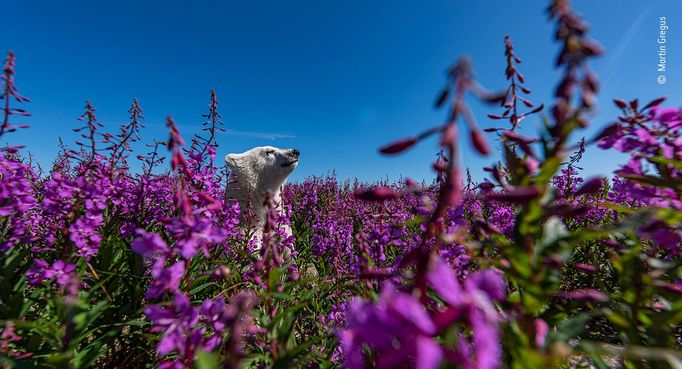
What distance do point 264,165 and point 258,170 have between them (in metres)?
0.19

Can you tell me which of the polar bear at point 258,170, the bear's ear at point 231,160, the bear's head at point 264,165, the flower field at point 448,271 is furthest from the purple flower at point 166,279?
the bear's ear at point 231,160

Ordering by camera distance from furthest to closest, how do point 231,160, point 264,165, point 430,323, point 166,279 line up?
point 264,165 < point 231,160 < point 166,279 < point 430,323

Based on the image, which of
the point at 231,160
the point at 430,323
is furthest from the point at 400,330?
the point at 231,160

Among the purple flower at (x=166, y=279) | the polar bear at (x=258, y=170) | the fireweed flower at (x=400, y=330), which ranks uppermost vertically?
the polar bear at (x=258, y=170)

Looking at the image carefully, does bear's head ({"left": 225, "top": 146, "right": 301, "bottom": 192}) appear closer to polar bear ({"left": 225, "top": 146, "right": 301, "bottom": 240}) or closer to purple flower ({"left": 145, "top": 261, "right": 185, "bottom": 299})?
polar bear ({"left": 225, "top": 146, "right": 301, "bottom": 240})

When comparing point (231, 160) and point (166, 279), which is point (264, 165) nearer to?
point (231, 160)

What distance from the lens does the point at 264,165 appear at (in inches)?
271

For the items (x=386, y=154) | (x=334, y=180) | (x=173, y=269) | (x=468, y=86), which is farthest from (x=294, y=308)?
(x=334, y=180)

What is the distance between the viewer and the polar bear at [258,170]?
6.66 m

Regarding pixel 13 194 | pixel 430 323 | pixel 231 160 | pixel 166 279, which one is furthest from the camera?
pixel 231 160

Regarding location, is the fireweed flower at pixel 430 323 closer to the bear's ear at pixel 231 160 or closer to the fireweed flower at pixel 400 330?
the fireweed flower at pixel 400 330

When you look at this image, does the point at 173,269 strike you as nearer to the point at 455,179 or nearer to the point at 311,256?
the point at 455,179

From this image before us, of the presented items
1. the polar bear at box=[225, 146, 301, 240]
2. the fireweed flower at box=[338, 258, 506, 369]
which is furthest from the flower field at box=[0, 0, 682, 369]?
the polar bear at box=[225, 146, 301, 240]

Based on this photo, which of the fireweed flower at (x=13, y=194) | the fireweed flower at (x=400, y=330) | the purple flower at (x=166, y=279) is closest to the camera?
the fireweed flower at (x=400, y=330)
